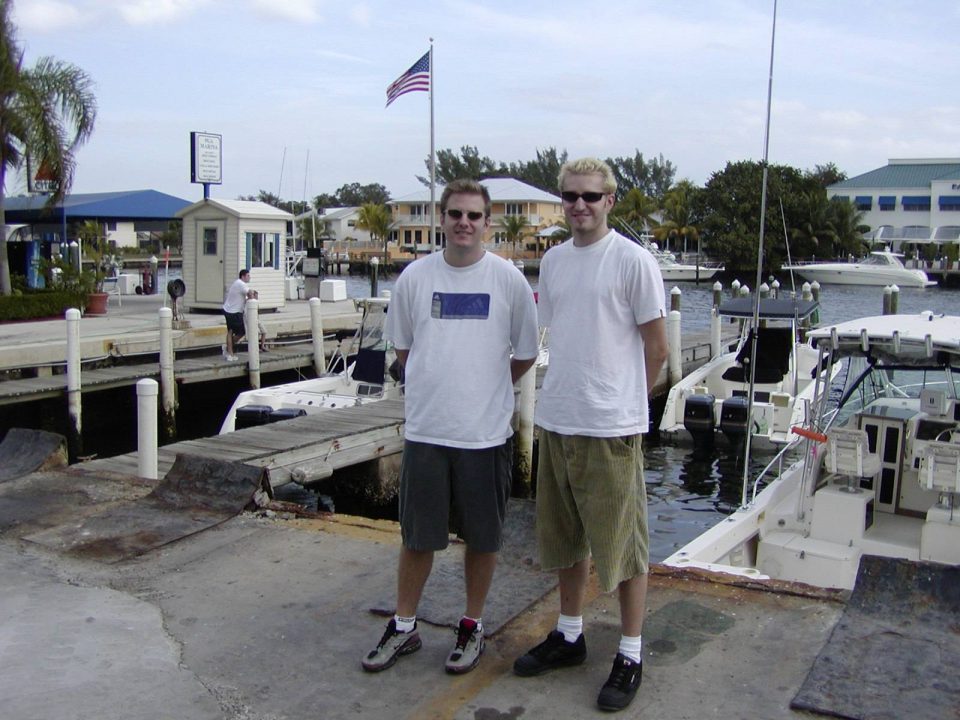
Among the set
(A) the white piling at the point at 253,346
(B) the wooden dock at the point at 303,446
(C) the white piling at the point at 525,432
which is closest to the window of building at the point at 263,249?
(A) the white piling at the point at 253,346

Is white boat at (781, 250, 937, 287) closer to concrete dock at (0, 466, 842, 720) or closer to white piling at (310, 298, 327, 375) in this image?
white piling at (310, 298, 327, 375)

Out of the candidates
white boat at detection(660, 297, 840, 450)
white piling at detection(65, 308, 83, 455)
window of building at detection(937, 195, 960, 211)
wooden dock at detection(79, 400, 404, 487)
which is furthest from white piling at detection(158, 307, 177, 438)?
window of building at detection(937, 195, 960, 211)

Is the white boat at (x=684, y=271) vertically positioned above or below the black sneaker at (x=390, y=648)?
above

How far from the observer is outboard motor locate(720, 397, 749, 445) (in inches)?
583

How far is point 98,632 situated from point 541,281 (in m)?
2.51

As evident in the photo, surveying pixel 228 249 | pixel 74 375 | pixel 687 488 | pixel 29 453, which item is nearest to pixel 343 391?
pixel 74 375

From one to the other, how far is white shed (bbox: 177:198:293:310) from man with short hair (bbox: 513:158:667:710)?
63.3 ft

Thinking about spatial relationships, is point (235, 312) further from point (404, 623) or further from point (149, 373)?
point (404, 623)

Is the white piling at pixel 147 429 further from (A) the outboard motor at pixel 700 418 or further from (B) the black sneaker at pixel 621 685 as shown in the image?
(A) the outboard motor at pixel 700 418

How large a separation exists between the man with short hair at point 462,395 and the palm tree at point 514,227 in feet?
240

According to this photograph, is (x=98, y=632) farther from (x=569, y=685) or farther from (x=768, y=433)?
(x=768, y=433)

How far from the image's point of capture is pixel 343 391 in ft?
46.1

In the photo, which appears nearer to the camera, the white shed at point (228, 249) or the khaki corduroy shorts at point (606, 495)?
the khaki corduroy shorts at point (606, 495)

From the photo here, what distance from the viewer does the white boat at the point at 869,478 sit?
23.5 feet
